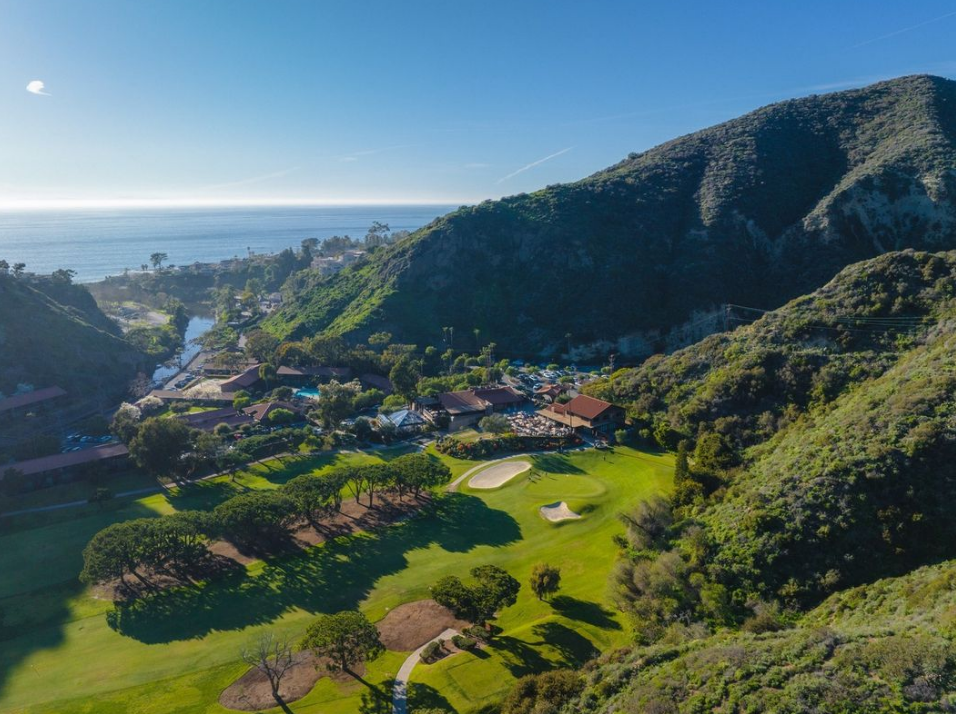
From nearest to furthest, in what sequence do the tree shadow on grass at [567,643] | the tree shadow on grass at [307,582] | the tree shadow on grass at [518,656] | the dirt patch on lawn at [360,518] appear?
the tree shadow on grass at [518,656] < the tree shadow on grass at [567,643] < the tree shadow on grass at [307,582] < the dirt patch on lawn at [360,518]

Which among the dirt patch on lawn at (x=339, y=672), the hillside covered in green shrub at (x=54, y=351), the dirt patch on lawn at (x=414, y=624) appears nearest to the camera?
the dirt patch on lawn at (x=339, y=672)

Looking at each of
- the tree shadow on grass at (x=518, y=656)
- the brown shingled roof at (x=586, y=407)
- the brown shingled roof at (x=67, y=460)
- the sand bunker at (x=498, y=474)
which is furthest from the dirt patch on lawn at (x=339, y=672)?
the brown shingled roof at (x=67, y=460)

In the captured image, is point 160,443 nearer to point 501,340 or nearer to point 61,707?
point 61,707

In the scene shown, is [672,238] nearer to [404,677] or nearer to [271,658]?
[404,677]

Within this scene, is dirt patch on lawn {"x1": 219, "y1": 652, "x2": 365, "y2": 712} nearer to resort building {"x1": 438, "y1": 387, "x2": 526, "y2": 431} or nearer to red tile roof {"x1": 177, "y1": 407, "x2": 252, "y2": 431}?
resort building {"x1": 438, "y1": 387, "x2": 526, "y2": 431}

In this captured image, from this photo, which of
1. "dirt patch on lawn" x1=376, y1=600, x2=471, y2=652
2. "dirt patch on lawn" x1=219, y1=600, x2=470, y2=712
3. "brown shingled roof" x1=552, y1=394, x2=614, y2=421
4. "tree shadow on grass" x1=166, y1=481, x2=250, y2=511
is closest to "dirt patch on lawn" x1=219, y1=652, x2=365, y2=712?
"dirt patch on lawn" x1=219, y1=600, x2=470, y2=712

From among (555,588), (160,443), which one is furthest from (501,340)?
(555,588)

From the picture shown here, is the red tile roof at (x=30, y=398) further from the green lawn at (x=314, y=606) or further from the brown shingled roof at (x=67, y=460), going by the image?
the green lawn at (x=314, y=606)
